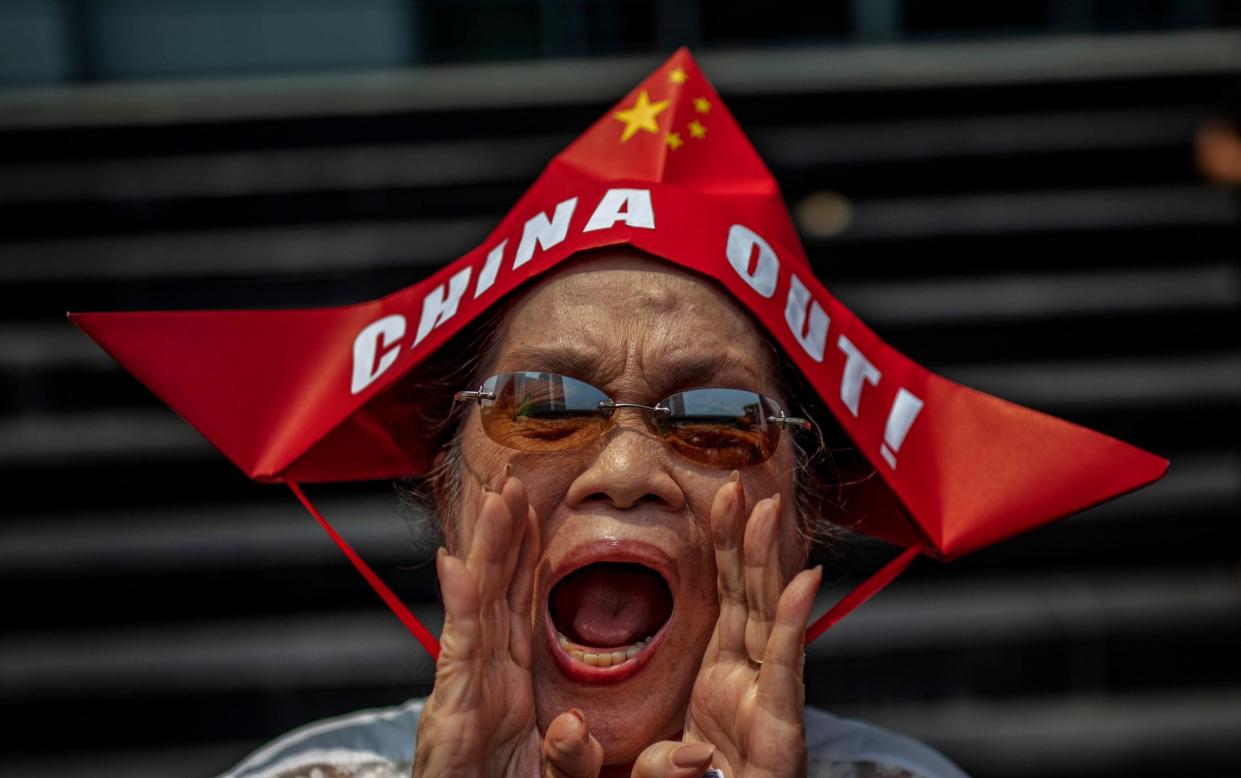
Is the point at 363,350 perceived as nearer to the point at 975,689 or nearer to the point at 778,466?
the point at 778,466

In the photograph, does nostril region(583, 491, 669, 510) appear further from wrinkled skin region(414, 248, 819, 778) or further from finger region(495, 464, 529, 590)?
finger region(495, 464, 529, 590)

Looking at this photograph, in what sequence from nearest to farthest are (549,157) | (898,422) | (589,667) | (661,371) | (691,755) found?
(691,755), (589,667), (661,371), (898,422), (549,157)

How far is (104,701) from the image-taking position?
5152mm

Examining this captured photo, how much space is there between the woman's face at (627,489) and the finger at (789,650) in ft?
0.87

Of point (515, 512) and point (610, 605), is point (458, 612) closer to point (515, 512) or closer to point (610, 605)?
point (515, 512)

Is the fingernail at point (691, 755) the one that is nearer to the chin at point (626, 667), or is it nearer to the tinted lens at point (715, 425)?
the chin at point (626, 667)

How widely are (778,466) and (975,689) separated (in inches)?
131

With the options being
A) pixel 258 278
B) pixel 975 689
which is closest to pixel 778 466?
pixel 975 689

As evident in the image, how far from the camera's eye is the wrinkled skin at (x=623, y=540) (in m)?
1.87

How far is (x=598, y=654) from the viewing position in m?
2.12

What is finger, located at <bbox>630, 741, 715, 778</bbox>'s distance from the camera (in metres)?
1.82

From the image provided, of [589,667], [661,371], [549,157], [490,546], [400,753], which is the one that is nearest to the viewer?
[490,546]

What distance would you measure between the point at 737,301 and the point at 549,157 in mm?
3375

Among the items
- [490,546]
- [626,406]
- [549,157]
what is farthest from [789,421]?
[549,157]
